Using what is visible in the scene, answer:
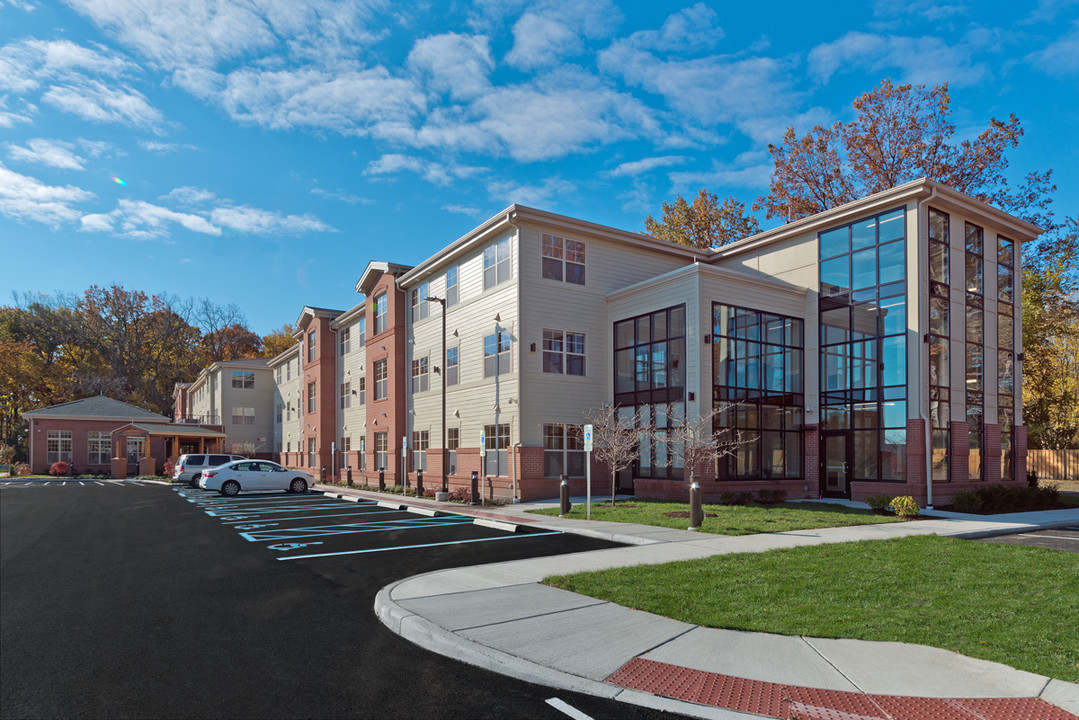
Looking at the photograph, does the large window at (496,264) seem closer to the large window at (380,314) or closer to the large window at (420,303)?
the large window at (420,303)

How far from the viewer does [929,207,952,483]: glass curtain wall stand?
70.0 ft

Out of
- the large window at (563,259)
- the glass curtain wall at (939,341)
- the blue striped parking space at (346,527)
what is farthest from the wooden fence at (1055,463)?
the blue striped parking space at (346,527)

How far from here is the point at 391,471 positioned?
3222 centimetres

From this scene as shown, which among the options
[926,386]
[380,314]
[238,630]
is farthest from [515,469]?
[238,630]

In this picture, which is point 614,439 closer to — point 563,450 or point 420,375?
point 563,450

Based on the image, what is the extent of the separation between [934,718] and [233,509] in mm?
20879

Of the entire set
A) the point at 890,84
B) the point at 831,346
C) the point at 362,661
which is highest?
the point at 890,84

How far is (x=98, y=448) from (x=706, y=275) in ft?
176

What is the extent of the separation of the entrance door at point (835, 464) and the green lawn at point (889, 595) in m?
11.4

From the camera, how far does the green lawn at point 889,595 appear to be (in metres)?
6.13

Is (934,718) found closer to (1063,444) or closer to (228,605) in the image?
(228,605)

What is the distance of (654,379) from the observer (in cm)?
2388

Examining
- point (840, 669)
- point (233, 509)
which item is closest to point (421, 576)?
point (840, 669)

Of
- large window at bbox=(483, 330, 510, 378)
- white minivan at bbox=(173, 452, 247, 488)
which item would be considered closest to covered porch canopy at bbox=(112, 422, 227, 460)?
white minivan at bbox=(173, 452, 247, 488)
